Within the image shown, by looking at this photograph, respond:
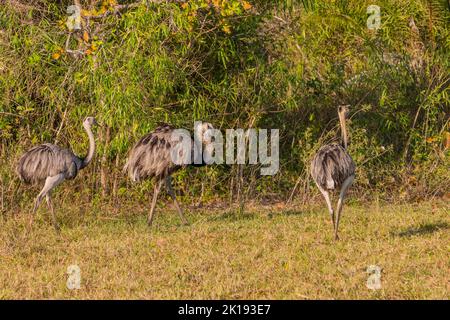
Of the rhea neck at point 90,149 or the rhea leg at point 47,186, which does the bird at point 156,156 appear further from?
the rhea leg at point 47,186

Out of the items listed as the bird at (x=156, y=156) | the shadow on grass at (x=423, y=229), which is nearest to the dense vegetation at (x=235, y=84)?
the bird at (x=156, y=156)

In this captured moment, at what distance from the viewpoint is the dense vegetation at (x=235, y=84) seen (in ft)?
36.4

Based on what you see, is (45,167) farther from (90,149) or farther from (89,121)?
(89,121)

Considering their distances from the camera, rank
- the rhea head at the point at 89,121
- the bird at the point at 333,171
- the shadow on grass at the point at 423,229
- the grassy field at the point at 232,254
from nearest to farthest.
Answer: the grassy field at the point at 232,254, the bird at the point at 333,171, the shadow on grass at the point at 423,229, the rhea head at the point at 89,121

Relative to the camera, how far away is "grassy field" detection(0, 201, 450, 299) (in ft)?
24.0

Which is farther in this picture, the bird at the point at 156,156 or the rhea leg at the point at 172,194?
the rhea leg at the point at 172,194

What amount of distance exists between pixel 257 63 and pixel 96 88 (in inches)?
82.7

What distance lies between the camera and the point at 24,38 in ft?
37.9

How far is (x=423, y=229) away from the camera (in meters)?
9.80

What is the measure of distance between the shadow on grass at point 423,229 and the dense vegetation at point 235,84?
1.75 meters

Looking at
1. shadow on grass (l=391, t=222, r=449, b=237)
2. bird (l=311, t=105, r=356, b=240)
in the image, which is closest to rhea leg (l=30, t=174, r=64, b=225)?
bird (l=311, t=105, r=356, b=240)

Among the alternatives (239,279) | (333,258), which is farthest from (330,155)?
(239,279)

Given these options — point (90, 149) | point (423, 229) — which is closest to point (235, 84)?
point (90, 149)

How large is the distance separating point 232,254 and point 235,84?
3.74m
